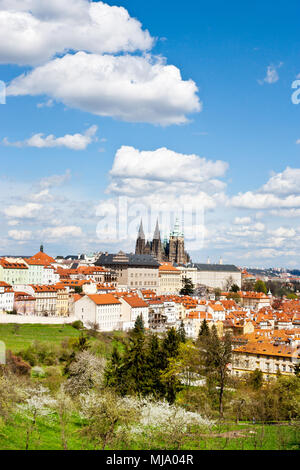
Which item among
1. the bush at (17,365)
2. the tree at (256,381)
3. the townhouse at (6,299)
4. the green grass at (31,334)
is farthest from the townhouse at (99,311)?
the tree at (256,381)

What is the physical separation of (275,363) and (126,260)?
215 feet

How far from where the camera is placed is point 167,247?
166 metres

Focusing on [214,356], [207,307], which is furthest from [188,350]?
[207,307]

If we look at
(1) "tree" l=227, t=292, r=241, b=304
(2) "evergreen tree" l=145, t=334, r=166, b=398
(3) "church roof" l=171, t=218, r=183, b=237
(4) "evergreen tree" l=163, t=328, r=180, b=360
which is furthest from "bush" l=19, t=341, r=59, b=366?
(3) "church roof" l=171, t=218, r=183, b=237

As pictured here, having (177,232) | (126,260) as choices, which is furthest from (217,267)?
(126,260)

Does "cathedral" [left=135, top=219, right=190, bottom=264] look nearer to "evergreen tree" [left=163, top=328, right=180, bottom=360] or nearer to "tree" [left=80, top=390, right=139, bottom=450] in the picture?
"evergreen tree" [left=163, top=328, right=180, bottom=360]

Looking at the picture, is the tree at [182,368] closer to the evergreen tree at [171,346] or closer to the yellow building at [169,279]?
the evergreen tree at [171,346]

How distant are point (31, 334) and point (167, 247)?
110m

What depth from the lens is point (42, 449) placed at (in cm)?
2108

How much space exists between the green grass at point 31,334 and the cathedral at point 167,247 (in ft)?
302

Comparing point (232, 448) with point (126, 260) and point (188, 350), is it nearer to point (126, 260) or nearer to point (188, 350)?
point (188, 350)

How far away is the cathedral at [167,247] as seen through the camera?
156375 millimetres

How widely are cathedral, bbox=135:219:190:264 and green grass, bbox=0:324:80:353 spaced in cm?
9200

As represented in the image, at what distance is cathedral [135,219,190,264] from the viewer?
156375mm
